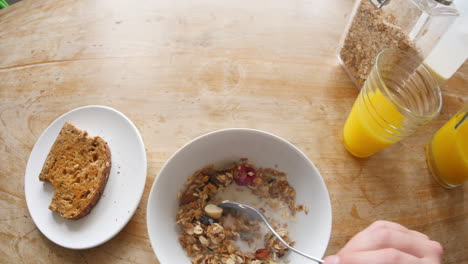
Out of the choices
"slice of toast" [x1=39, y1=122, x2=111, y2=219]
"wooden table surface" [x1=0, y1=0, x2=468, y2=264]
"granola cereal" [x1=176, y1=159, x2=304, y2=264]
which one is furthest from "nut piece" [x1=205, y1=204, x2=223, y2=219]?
"slice of toast" [x1=39, y1=122, x2=111, y2=219]

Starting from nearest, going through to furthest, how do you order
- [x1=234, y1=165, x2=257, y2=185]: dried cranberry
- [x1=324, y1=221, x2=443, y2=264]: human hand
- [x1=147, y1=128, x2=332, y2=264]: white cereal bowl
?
[x1=324, y1=221, x2=443, y2=264]: human hand, [x1=147, y1=128, x2=332, y2=264]: white cereal bowl, [x1=234, y1=165, x2=257, y2=185]: dried cranberry

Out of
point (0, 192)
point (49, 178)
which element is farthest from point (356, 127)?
point (0, 192)

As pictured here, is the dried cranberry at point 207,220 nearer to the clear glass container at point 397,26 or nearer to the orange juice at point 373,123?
the orange juice at point 373,123

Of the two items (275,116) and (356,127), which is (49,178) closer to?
(275,116)

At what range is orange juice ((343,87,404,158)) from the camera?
621 millimetres

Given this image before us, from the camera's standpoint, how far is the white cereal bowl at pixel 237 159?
571 millimetres

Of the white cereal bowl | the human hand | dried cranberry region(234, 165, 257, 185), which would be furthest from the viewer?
dried cranberry region(234, 165, 257, 185)

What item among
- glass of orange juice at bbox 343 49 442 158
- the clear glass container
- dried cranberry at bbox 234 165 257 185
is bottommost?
dried cranberry at bbox 234 165 257 185

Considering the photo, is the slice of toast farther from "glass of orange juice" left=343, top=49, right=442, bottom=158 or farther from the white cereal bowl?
"glass of orange juice" left=343, top=49, right=442, bottom=158

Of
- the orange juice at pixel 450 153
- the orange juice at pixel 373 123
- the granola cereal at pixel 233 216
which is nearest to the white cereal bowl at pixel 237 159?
the granola cereal at pixel 233 216

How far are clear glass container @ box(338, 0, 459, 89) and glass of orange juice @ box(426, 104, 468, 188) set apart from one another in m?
0.17

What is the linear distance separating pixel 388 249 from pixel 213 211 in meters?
0.33

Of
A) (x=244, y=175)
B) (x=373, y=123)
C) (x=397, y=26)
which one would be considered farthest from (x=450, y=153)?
(x=244, y=175)

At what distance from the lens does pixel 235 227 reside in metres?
0.64
